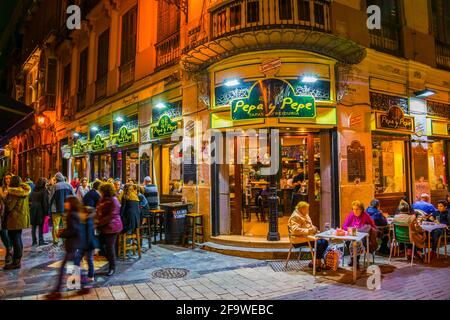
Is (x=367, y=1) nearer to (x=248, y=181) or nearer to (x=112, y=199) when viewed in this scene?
(x=248, y=181)

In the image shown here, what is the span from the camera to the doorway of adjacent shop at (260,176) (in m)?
9.02

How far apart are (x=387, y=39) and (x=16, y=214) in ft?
37.9

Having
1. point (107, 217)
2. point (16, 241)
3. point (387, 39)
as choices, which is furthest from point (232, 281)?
point (387, 39)

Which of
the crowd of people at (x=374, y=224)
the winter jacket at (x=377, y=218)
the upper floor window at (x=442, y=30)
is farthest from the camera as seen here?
the upper floor window at (x=442, y=30)

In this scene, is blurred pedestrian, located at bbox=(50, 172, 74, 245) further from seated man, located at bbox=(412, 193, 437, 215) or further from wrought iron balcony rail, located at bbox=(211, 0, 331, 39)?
seated man, located at bbox=(412, 193, 437, 215)

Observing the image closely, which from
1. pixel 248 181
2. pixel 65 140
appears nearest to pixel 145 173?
pixel 248 181

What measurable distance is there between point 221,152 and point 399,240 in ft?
16.1

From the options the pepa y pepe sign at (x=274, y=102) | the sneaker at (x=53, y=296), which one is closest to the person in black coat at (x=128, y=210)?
the sneaker at (x=53, y=296)

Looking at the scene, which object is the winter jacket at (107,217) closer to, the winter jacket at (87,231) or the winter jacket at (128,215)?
the winter jacket at (87,231)

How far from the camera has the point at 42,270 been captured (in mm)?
6863

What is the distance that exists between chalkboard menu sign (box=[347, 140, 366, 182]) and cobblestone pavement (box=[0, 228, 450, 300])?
240 centimetres

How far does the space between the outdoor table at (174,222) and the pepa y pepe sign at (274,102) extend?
307 centimetres

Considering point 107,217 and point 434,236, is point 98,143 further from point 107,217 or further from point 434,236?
point 434,236

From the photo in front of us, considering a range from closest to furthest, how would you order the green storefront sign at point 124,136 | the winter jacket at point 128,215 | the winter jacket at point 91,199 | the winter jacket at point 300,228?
the winter jacket at point 300,228
the winter jacket at point 128,215
the winter jacket at point 91,199
the green storefront sign at point 124,136
